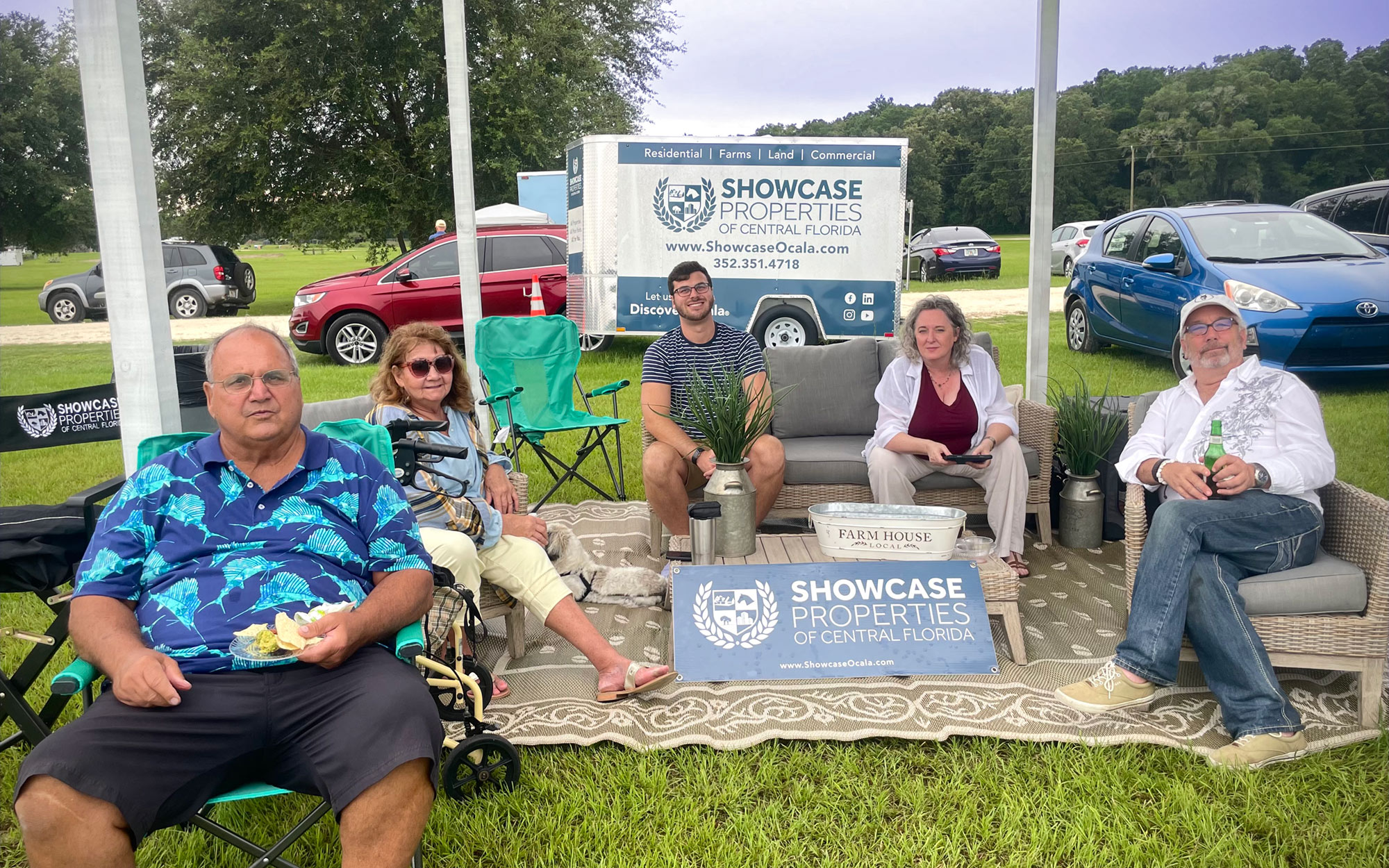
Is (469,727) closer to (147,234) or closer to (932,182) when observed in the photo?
(147,234)

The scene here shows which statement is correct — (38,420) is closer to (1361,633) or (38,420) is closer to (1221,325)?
(1221,325)

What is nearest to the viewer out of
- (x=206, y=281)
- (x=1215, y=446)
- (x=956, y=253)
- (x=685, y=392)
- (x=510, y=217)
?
(x=1215, y=446)

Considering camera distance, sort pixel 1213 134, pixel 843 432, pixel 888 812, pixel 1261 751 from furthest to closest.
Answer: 1. pixel 1213 134
2. pixel 843 432
3. pixel 1261 751
4. pixel 888 812

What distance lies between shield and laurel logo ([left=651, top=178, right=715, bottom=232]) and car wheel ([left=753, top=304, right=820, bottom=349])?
971mm

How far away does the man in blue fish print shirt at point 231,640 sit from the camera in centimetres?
154

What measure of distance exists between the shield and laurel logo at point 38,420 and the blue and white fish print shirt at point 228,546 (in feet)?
5.27

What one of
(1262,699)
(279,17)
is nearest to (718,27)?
(279,17)

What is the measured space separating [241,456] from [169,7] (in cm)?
1562

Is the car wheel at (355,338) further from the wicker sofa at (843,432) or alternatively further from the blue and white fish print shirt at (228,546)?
the blue and white fish print shirt at (228,546)

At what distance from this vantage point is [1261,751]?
227 cm

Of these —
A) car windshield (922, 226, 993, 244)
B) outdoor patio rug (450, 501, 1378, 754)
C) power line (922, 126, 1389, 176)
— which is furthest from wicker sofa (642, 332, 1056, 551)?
car windshield (922, 226, 993, 244)

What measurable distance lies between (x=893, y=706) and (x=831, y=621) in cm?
31

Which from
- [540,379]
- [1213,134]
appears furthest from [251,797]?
[1213,134]

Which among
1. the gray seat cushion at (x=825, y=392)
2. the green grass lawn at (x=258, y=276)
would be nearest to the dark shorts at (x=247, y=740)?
the green grass lawn at (x=258, y=276)
